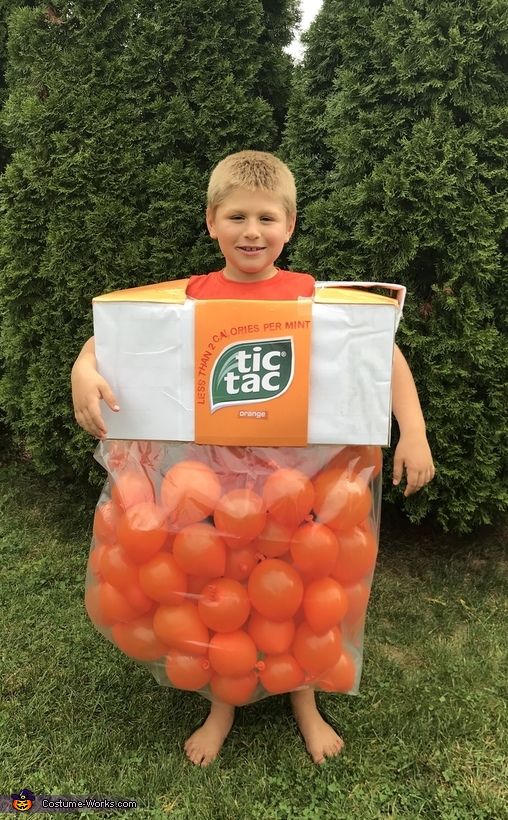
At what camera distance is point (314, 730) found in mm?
2180

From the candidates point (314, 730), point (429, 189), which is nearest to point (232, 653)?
point (314, 730)

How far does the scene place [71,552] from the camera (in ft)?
11.2

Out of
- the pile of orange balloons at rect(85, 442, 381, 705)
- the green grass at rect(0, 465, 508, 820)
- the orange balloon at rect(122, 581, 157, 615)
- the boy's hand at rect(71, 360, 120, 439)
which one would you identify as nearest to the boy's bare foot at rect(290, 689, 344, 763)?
the green grass at rect(0, 465, 508, 820)

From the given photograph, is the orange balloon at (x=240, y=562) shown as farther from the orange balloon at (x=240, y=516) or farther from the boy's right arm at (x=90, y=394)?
the boy's right arm at (x=90, y=394)

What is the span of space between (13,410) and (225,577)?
2.45 m

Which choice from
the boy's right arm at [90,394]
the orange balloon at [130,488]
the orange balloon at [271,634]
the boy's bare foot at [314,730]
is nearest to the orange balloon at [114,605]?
the orange balloon at [130,488]

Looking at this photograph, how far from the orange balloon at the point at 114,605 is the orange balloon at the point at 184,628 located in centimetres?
10

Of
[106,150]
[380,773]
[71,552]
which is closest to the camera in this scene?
[380,773]

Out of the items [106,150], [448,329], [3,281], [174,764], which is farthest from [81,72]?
[174,764]

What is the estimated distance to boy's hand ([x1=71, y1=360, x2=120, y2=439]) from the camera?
1.81 metres

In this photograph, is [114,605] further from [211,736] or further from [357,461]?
[357,461]

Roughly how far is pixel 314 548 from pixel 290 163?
6.50ft

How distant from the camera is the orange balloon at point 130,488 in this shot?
1873mm

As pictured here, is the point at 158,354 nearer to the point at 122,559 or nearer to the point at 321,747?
the point at 122,559
